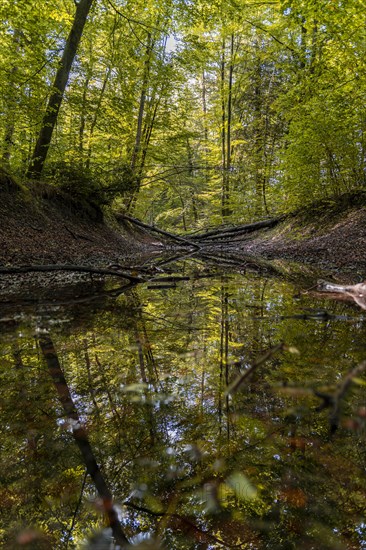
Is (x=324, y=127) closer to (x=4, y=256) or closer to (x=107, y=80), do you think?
(x=4, y=256)

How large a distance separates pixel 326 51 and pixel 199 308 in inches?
381

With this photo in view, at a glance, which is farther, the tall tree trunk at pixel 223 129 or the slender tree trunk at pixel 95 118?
the tall tree trunk at pixel 223 129

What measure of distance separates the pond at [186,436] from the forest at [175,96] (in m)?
6.48

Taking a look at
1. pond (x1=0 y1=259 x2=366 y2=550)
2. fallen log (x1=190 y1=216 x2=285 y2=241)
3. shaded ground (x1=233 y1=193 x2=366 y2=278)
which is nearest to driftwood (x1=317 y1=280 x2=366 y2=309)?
pond (x1=0 y1=259 x2=366 y2=550)

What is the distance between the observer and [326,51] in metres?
9.55

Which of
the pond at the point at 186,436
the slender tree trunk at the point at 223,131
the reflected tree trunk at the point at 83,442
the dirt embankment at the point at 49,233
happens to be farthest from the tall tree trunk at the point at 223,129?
the reflected tree trunk at the point at 83,442

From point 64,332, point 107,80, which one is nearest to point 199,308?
point 64,332

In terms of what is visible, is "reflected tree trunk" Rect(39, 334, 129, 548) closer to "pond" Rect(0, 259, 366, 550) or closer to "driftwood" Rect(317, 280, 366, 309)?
"pond" Rect(0, 259, 366, 550)

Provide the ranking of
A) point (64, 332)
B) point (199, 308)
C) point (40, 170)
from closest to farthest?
point (64, 332) < point (199, 308) < point (40, 170)

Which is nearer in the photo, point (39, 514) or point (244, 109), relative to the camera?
point (39, 514)

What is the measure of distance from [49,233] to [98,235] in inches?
107

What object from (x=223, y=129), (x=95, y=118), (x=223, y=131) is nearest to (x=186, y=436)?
(x=95, y=118)

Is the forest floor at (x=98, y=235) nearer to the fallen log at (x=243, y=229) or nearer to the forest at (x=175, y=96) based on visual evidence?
the forest at (x=175, y=96)

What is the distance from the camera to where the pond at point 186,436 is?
1.15m
